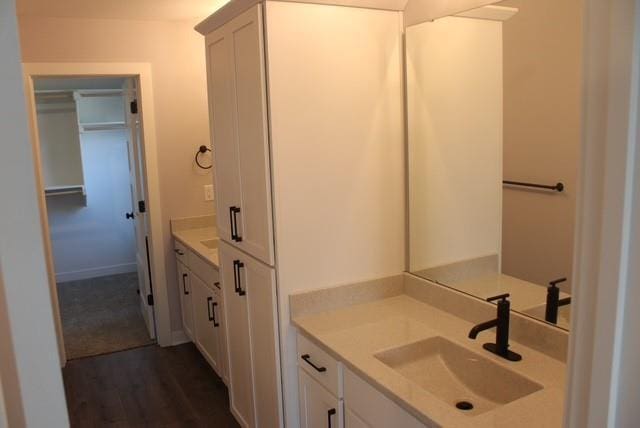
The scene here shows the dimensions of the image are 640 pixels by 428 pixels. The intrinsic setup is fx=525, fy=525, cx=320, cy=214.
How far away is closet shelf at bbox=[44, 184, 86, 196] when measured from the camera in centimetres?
584

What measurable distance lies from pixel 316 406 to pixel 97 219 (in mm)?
5097

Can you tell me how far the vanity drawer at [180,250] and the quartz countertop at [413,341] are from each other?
1.89m

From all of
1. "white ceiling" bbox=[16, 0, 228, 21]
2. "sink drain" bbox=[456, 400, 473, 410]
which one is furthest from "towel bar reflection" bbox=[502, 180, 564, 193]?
"white ceiling" bbox=[16, 0, 228, 21]

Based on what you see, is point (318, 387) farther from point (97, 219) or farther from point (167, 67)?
point (97, 219)

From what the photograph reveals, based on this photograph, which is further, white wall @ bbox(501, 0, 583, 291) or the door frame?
the door frame

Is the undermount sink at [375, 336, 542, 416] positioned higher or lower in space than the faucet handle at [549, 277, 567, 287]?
lower

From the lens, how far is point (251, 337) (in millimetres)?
2527

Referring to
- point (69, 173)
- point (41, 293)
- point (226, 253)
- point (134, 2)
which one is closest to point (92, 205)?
point (69, 173)

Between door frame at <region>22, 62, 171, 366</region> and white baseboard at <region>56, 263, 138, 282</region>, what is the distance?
8.01 feet

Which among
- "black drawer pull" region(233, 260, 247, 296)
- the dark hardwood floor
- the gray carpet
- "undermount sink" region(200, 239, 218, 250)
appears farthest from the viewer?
the gray carpet

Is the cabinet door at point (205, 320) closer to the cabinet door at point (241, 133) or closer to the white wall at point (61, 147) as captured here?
the cabinet door at point (241, 133)

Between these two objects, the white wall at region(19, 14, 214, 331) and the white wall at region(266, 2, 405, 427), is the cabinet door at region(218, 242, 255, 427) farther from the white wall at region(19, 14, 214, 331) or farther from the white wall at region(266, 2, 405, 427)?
the white wall at region(19, 14, 214, 331)

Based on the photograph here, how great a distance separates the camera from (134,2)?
3.25m

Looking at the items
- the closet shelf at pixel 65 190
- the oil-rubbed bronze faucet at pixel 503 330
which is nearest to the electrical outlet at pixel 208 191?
the closet shelf at pixel 65 190
